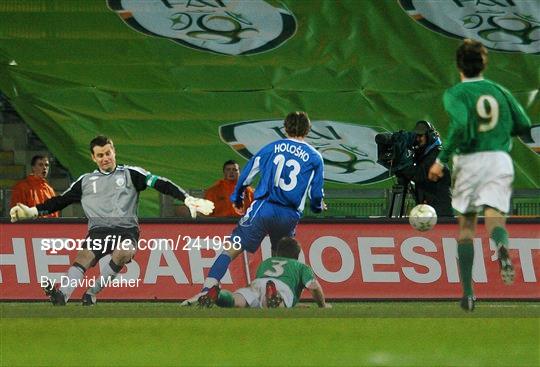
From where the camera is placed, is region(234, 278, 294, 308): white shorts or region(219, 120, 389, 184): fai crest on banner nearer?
region(234, 278, 294, 308): white shorts

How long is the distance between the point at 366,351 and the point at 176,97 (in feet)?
36.4

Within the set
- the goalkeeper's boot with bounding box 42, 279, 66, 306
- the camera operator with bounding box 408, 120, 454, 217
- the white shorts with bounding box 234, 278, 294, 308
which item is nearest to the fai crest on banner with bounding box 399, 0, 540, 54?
the camera operator with bounding box 408, 120, 454, 217

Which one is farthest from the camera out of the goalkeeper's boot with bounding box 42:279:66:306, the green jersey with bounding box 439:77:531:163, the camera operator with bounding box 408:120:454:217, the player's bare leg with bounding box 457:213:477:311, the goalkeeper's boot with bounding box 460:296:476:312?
the camera operator with bounding box 408:120:454:217

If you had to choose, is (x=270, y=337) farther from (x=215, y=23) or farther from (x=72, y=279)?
(x=215, y=23)

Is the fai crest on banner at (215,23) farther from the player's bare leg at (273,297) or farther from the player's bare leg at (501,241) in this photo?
the player's bare leg at (501,241)

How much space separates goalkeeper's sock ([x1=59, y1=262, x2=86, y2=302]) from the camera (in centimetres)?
1089

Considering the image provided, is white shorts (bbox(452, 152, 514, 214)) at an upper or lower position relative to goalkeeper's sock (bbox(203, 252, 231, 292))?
upper

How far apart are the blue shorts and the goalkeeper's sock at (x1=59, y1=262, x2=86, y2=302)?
1500 millimetres

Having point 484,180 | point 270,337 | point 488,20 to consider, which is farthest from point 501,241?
point 488,20

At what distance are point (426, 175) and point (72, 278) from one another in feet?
11.6

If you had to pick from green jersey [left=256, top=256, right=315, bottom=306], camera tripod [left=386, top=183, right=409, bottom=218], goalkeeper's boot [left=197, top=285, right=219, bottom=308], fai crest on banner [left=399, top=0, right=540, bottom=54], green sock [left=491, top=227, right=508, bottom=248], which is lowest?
goalkeeper's boot [left=197, top=285, right=219, bottom=308]

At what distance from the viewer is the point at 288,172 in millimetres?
10320

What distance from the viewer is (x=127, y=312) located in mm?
9070

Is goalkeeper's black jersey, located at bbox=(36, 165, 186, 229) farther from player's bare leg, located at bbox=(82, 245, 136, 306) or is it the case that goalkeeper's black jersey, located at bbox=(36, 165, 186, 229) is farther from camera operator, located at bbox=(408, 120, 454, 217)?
camera operator, located at bbox=(408, 120, 454, 217)
